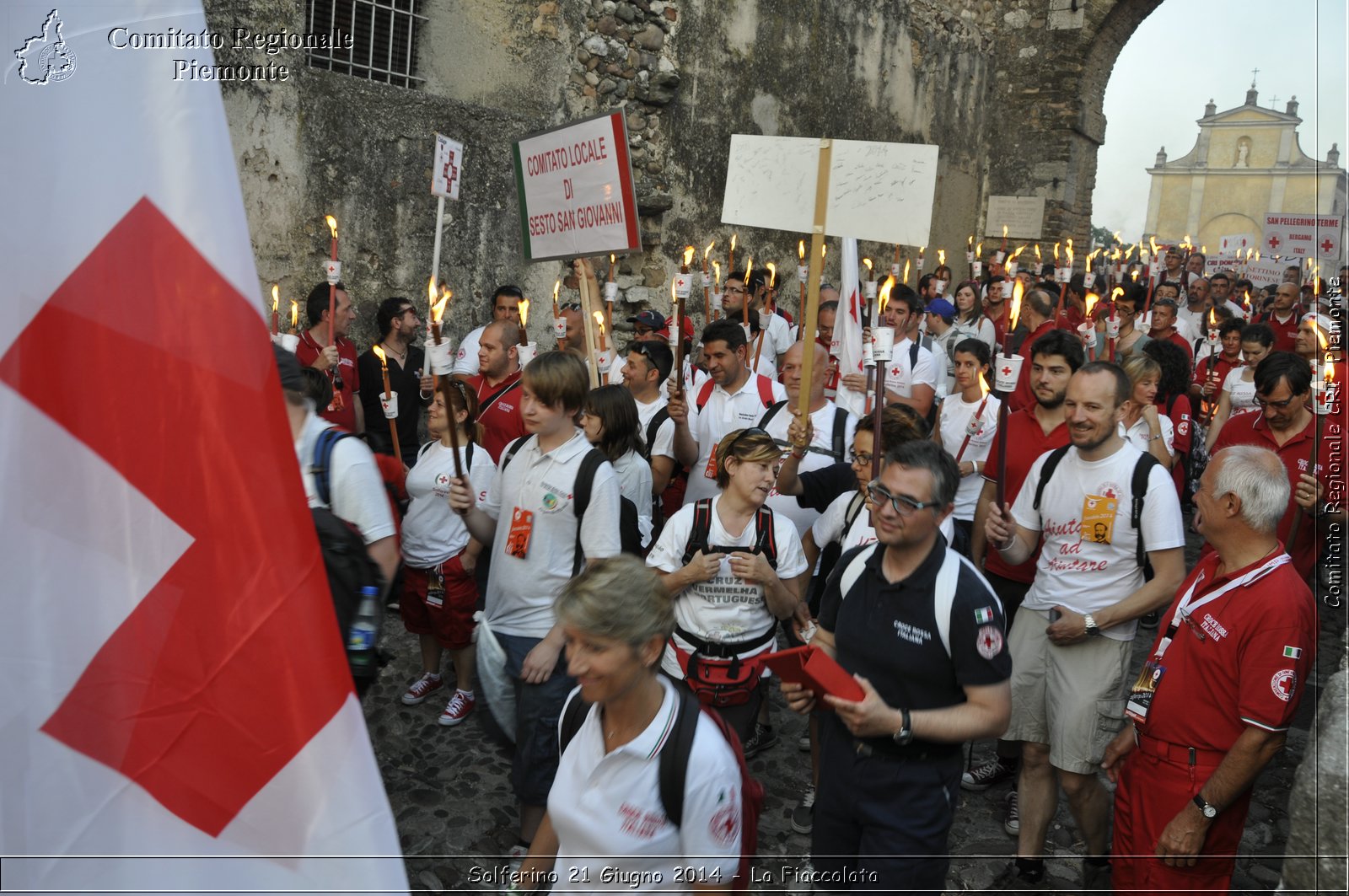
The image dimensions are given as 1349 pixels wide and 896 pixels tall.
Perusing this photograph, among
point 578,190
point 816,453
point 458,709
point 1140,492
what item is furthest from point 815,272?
point 458,709

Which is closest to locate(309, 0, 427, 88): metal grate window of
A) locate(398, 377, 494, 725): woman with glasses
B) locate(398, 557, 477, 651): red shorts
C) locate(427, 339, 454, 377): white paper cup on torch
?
locate(398, 377, 494, 725): woman with glasses

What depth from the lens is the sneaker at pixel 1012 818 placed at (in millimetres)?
4469

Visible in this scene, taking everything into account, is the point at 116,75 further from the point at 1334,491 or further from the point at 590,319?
the point at 1334,491

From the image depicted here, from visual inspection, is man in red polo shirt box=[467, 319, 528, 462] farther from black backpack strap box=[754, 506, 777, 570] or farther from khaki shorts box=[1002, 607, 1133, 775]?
khaki shorts box=[1002, 607, 1133, 775]

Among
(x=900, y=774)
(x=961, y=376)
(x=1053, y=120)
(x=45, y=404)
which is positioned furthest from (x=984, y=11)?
(x=45, y=404)

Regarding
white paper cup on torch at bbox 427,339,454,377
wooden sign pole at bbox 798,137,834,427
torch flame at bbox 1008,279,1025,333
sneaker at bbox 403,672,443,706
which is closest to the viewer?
torch flame at bbox 1008,279,1025,333

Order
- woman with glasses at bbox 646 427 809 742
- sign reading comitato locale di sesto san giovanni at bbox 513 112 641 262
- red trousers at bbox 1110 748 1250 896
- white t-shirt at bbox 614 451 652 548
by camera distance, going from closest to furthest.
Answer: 1. red trousers at bbox 1110 748 1250 896
2. woman with glasses at bbox 646 427 809 742
3. white t-shirt at bbox 614 451 652 548
4. sign reading comitato locale di sesto san giovanni at bbox 513 112 641 262

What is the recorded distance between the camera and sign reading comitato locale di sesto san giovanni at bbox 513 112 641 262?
18.5ft

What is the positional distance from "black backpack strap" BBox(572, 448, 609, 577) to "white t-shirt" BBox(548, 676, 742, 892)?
4.94ft

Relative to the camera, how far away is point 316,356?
6.31 metres

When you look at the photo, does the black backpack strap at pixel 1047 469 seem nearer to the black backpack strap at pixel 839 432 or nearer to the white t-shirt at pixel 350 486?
the black backpack strap at pixel 839 432

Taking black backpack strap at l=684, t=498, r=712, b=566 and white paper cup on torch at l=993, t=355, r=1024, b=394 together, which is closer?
white paper cup on torch at l=993, t=355, r=1024, b=394

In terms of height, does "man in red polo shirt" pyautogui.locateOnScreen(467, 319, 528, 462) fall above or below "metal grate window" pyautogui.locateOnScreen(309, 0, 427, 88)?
below

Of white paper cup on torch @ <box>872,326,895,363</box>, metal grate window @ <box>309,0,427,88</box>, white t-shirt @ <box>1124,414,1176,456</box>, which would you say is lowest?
white t-shirt @ <box>1124,414,1176,456</box>
